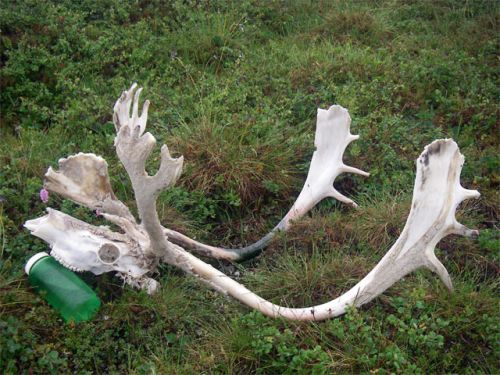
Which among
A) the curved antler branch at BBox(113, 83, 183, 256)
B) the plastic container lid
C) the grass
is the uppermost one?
the curved antler branch at BBox(113, 83, 183, 256)

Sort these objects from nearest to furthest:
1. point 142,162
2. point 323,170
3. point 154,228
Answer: point 142,162
point 154,228
point 323,170

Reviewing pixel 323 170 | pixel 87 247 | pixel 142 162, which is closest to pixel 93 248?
pixel 87 247

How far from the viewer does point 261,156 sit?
4465 mm

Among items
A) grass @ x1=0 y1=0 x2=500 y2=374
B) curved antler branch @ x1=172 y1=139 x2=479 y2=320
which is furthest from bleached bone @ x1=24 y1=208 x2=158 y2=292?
curved antler branch @ x1=172 y1=139 x2=479 y2=320

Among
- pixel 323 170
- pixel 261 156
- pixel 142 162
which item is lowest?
pixel 261 156

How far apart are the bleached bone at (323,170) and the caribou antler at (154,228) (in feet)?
1.71

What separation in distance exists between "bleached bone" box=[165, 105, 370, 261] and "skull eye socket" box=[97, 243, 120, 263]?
694 mm

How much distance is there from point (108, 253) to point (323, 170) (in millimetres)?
1415

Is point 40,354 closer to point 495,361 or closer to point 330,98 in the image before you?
point 495,361

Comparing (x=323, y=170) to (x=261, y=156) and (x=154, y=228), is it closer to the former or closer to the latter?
(x=261, y=156)

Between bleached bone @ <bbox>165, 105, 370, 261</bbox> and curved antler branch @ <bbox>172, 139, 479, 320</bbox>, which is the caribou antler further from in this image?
bleached bone @ <bbox>165, 105, 370, 261</bbox>

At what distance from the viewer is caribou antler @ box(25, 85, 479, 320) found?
10.2 ft

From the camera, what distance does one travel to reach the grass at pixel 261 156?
3219 millimetres

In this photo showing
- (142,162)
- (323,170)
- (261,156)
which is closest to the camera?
(142,162)
